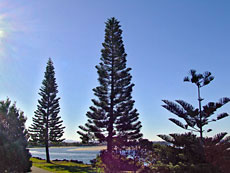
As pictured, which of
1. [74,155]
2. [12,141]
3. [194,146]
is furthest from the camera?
[74,155]

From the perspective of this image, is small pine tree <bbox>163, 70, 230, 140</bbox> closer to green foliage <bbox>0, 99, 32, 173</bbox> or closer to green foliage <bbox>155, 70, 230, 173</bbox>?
green foliage <bbox>155, 70, 230, 173</bbox>

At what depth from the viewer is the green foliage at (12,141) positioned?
8.43m

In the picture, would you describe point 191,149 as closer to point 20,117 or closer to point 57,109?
point 20,117

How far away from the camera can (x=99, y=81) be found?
800 inches

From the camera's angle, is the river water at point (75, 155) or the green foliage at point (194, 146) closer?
the green foliage at point (194, 146)

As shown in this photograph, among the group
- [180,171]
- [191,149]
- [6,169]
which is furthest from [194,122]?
[6,169]

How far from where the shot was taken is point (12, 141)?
8875 millimetres

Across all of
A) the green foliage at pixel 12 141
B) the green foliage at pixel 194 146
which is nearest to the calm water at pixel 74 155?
the green foliage at pixel 12 141

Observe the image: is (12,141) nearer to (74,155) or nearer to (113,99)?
(113,99)

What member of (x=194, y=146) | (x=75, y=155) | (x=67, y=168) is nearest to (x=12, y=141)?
(x=194, y=146)

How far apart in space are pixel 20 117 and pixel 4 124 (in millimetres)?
891

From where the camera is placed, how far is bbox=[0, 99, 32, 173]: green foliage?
8430 mm

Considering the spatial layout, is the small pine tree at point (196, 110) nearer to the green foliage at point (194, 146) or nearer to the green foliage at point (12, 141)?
the green foliage at point (194, 146)

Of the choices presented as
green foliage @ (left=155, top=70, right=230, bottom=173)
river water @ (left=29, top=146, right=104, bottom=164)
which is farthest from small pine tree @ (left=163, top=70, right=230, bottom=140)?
river water @ (left=29, top=146, right=104, bottom=164)
